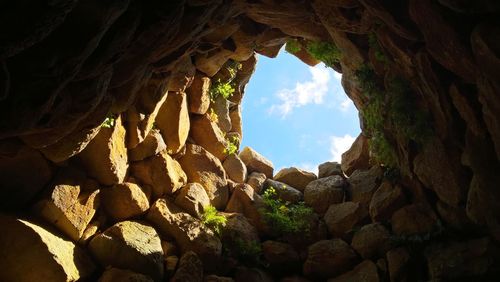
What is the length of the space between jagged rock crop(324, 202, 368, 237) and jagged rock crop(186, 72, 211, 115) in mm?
6141

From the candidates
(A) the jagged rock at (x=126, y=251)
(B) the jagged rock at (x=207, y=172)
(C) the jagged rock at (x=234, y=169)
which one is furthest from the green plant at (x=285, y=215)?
(A) the jagged rock at (x=126, y=251)

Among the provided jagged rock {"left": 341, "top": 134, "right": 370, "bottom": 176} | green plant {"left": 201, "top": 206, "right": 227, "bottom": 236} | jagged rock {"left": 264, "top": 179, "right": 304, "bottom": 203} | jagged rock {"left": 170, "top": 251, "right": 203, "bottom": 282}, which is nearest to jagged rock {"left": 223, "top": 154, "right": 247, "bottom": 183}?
jagged rock {"left": 264, "top": 179, "right": 304, "bottom": 203}

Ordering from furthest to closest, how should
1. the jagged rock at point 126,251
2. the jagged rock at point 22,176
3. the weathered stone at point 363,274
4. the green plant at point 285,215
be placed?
1. the green plant at point 285,215
2. the weathered stone at point 363,274
3. the jagged rock at point 126,251
4. the jagged rock at point 22,176

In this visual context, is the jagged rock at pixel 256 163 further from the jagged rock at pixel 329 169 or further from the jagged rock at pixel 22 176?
the jagged rock at pixel 22 176

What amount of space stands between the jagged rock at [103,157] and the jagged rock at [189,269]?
283cm

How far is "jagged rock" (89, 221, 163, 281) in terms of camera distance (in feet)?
30.4

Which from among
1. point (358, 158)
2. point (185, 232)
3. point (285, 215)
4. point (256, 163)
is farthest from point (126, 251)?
point (358, 158)

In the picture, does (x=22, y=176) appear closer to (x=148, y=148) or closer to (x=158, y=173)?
(x=148, y=148)

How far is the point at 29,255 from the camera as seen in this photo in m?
8.16

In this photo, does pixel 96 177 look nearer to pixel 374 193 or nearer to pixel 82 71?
pixel 82 71

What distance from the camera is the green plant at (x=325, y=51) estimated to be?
1302 cm

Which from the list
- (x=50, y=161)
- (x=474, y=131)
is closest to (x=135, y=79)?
(x=50, y=161)

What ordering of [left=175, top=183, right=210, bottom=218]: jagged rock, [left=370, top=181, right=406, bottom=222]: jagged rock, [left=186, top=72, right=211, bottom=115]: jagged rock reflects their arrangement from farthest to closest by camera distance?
[left=186, top=72, right=211, bottom=115]: jagged rock
[left=370, top=181, right=406, bottom=222]: jagged rock
[left=175, top=183, right=210, bottom=218]: jagged rock

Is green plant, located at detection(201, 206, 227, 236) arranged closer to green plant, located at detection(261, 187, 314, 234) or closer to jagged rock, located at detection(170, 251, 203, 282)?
jagged rock, located at detection(170, 251, 203, 282)
